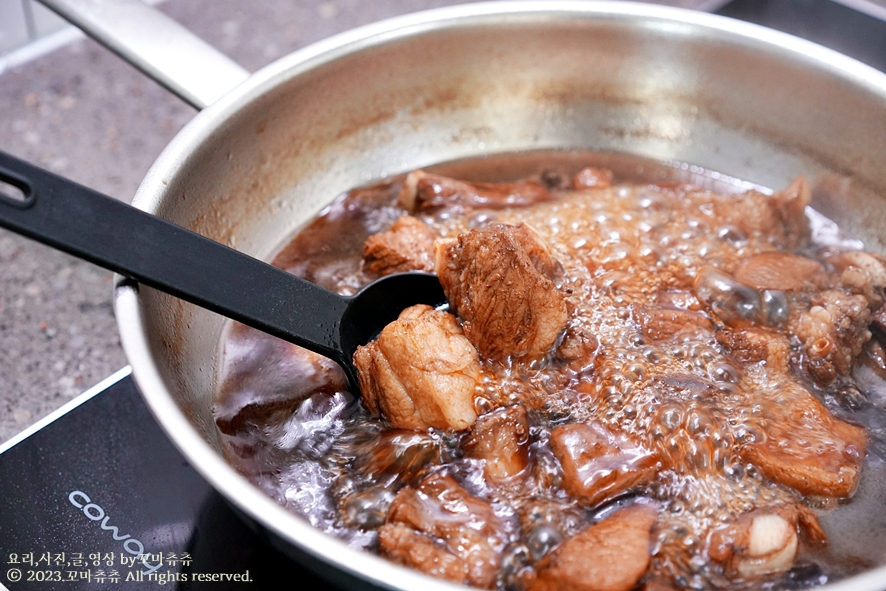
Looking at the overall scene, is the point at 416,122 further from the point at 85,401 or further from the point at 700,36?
the point at 85,401

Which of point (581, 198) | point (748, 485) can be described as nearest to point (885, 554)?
point (748, 485)

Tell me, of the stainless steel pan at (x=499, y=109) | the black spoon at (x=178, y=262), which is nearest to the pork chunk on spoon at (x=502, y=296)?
the black spoon at (x=178, y=262)

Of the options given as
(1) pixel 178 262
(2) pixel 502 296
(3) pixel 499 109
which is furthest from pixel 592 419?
(3) pixel 499 109

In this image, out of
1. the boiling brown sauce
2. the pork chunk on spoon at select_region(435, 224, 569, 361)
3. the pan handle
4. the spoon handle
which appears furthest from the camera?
the pan handle

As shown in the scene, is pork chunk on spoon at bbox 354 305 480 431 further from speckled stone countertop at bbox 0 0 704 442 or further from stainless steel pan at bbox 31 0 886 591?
speckled stone countertop at bbox 0 0 704 442

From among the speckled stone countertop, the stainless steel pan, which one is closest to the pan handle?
the stainless steel pan

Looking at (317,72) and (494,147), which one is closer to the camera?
(317,72)

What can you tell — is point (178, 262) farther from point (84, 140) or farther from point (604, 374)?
point (84, 140)
